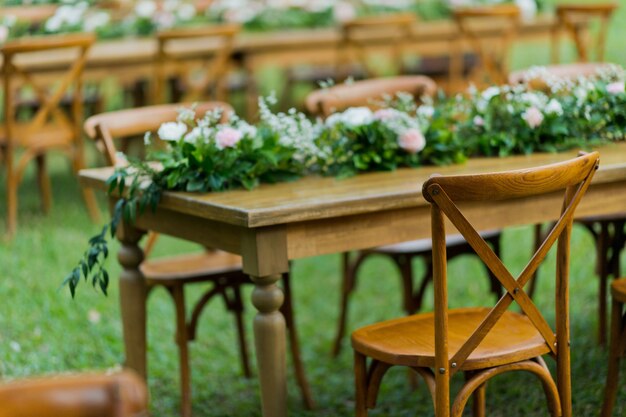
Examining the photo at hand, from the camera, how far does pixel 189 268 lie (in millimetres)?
3623

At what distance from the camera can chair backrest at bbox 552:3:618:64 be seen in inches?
285

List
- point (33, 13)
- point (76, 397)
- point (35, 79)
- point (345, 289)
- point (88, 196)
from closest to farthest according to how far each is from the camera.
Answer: point (76, 397)
point (345, 289)
point (35, 79)
point (88, 196)
point (33, 13)

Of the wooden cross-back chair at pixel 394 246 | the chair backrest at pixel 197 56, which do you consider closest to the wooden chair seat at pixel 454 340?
the wooden cross-back chair at pixel 394 246

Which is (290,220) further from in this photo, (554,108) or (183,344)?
(554,108)

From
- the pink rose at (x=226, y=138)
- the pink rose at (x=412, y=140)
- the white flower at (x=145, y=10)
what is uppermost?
the white flower at (x=145, y=10)

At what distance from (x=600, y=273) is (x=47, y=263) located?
2548 millimetres

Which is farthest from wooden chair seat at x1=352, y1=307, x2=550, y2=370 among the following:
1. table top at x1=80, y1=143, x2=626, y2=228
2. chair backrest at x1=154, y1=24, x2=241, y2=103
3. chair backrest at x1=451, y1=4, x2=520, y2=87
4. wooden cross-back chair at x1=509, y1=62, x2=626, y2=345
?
chair backrest at x1=451, y1=4, x2=520, y2=87

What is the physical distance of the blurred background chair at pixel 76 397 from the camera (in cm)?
140

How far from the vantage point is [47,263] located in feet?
17.5

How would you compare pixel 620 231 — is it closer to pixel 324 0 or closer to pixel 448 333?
pixel 448 333

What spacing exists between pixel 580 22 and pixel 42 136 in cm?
367

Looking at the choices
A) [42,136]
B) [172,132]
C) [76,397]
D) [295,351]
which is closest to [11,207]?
[42,136]

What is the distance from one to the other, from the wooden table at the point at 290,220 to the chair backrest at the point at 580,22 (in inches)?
160

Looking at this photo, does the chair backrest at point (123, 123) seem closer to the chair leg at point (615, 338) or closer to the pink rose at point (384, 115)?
the pink rose at point (384, 115)
